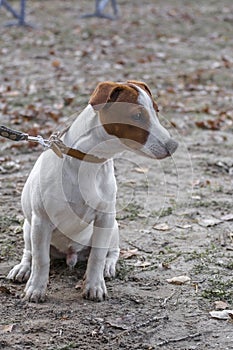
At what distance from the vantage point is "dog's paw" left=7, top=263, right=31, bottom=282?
4.02 m

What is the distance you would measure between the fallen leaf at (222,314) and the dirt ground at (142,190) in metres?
0.02

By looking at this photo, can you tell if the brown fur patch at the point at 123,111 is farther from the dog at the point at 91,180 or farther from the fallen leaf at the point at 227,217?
the fallen leaf at the point at 227,217

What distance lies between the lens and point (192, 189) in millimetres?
5891

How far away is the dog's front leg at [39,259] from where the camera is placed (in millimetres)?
3648

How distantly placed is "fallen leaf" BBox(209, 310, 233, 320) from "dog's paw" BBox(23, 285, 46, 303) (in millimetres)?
917

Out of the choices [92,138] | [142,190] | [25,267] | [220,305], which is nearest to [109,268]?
[25,267]

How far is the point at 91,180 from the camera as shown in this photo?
3604mm

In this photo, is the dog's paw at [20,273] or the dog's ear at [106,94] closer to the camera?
the dog's ear at [106,94]

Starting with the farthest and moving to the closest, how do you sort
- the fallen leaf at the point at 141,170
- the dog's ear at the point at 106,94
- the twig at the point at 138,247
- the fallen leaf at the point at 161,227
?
the fallen leaf at the point at 141,170 → the fallen leaf at the point at 161,227 → the twig at the point at 138,247 → the dog's ear at the point at 106,94

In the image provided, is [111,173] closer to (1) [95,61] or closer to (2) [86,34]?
(1) [95,61]

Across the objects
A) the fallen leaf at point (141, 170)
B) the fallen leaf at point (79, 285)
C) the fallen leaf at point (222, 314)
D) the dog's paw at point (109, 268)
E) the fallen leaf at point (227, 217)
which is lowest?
the fallen leaf at point (141, 170)

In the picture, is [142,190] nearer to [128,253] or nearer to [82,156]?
[128,253]

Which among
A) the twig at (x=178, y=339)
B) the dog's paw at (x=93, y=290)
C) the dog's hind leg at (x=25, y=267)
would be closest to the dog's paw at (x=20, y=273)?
the dog's hind leg at (x=25, y=267)

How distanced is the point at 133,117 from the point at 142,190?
2547 mm
